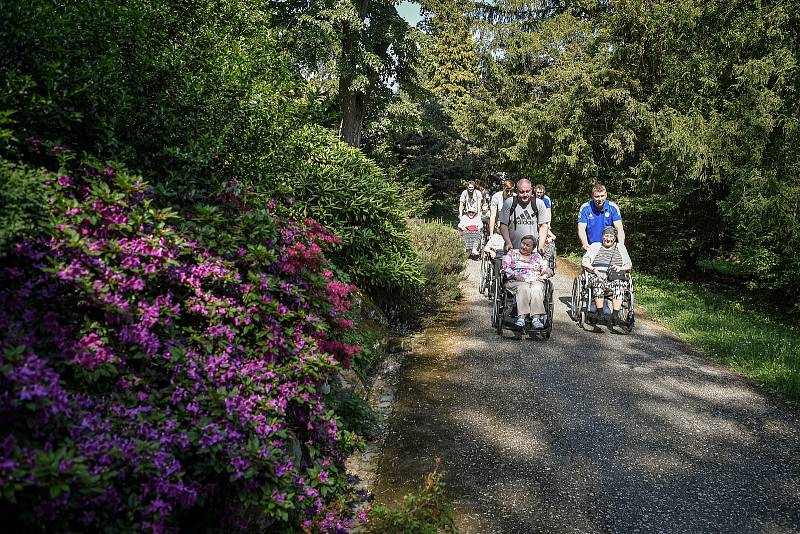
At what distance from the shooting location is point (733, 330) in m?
9.18

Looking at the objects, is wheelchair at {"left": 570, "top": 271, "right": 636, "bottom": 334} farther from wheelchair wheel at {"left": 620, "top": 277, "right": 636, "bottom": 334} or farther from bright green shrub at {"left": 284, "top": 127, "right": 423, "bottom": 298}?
bright green shrub at {"left": 284, "top": 127, "right": 423, "bottom": 298}

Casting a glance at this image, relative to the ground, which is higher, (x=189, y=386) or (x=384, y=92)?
(x=384, y=92)

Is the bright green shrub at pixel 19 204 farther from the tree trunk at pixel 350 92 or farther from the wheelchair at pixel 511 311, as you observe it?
the tree trunk at pixel 350 92

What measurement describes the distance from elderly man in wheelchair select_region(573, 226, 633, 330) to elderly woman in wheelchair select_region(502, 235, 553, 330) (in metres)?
0.98

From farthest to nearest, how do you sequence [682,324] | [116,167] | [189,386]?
[682,324] < [116,167] < [189,386]

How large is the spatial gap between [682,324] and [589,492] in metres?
6.44

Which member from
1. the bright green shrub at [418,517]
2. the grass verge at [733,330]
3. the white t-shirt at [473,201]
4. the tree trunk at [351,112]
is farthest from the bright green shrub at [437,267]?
the tree trunk at [351,112]

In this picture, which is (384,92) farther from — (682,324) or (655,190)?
(682,324)

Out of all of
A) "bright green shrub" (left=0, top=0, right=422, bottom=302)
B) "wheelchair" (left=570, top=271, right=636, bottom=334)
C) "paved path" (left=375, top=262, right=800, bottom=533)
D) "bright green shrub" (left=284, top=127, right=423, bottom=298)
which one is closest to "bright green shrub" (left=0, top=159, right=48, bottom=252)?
"bright green shrub" (left=0, top=0, right=422, bottom=302)

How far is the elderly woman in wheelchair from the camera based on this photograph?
7.70 meters

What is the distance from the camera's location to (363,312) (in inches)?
295

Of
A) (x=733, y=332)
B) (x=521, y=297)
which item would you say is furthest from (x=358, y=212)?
(x=733, y=332)

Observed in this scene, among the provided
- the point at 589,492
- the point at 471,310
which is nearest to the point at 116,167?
the point at 589,492

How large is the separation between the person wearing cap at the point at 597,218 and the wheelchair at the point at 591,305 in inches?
23.3
